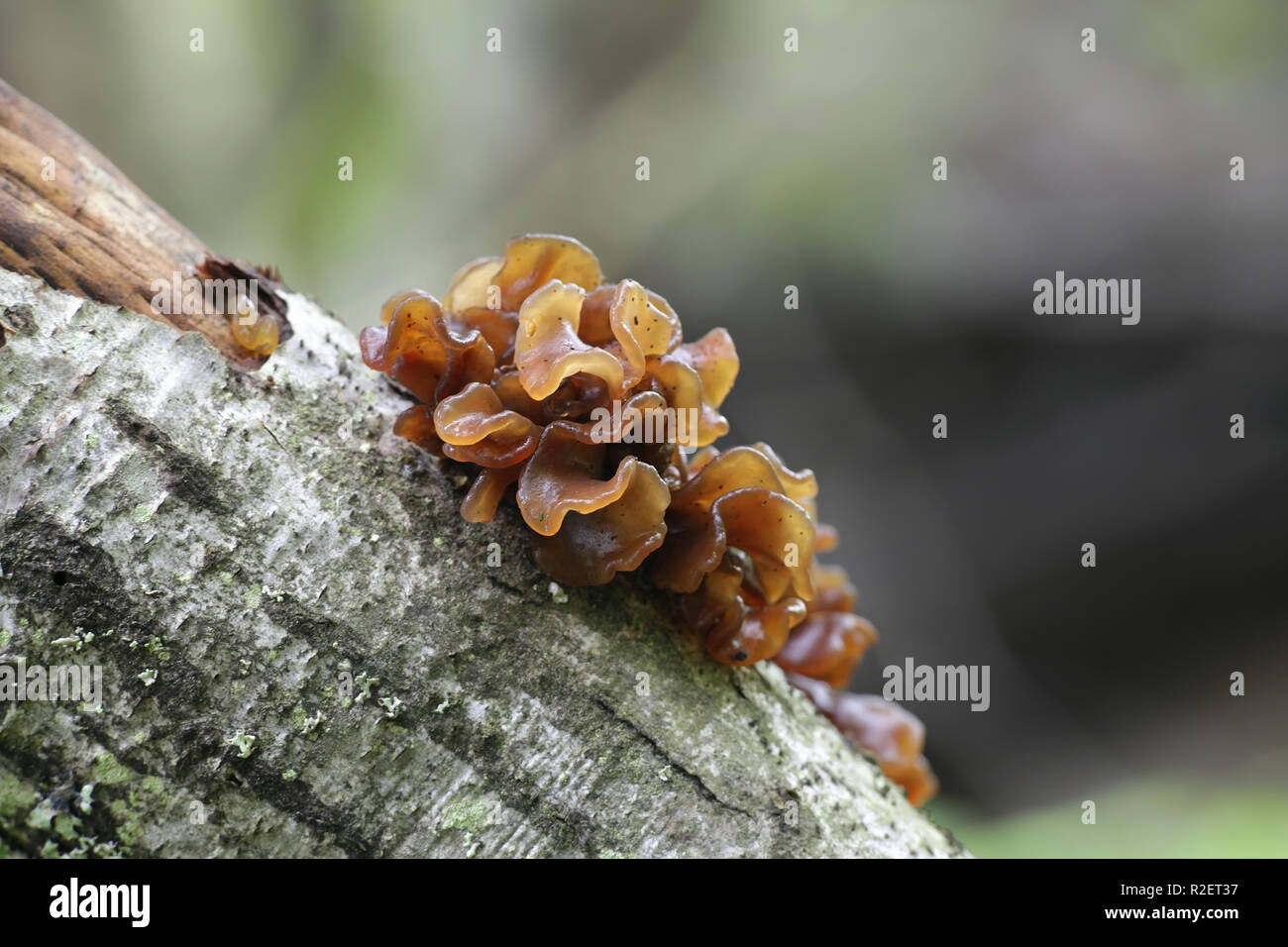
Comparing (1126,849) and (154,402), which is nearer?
(154,402)

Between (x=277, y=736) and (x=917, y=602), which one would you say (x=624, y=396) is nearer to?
(x=277, y=736)

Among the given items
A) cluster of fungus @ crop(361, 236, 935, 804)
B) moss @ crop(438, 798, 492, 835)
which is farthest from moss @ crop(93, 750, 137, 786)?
cluster of fungus @ crop(361, 236, 935, 804)

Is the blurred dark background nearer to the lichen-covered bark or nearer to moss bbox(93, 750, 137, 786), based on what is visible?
the lichen-covered bark

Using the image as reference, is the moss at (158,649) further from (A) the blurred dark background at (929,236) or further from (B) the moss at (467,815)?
(A) the blurred dark background at (929,236)

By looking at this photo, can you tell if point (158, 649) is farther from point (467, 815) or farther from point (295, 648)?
point (467, 815)

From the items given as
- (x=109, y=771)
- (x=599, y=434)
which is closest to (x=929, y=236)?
(x=599, y=434)
